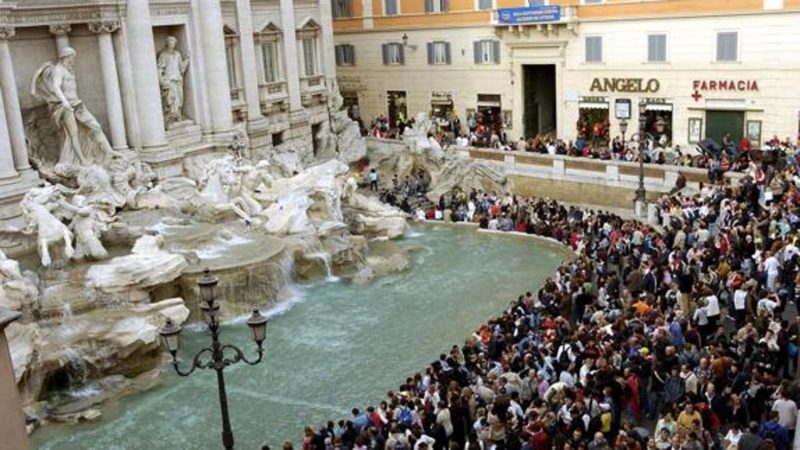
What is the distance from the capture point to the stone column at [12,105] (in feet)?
72.7

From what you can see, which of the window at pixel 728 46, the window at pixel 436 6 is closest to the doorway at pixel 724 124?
the window at pixel 728 46

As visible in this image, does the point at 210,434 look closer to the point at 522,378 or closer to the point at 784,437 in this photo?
the point at 522,378

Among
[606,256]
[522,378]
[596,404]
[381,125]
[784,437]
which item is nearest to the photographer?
[784,437]

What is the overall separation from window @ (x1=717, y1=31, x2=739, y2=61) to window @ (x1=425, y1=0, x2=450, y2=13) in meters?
11.3

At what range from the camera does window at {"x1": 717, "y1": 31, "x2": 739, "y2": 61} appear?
29062 millimetres

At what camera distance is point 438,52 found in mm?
37125

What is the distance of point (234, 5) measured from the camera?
30281 millimetres

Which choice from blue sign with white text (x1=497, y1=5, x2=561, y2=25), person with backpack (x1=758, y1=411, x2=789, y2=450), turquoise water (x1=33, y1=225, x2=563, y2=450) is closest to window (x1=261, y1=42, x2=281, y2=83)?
blue sign with white text (x1=497, y1=5, x2=561, y2=25)

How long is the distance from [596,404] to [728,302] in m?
4.77

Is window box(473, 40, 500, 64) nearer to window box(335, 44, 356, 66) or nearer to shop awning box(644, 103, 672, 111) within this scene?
shop awning box(644, 103, 672, 111)

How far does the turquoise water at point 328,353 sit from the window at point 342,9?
18.5 m

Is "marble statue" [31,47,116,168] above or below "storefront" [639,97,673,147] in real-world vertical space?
above

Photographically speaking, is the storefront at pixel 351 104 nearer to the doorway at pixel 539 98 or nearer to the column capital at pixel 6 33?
the doorway at pixel 539 98

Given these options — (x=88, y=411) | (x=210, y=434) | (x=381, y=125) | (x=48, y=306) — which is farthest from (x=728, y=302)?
(x=381, y=125)
